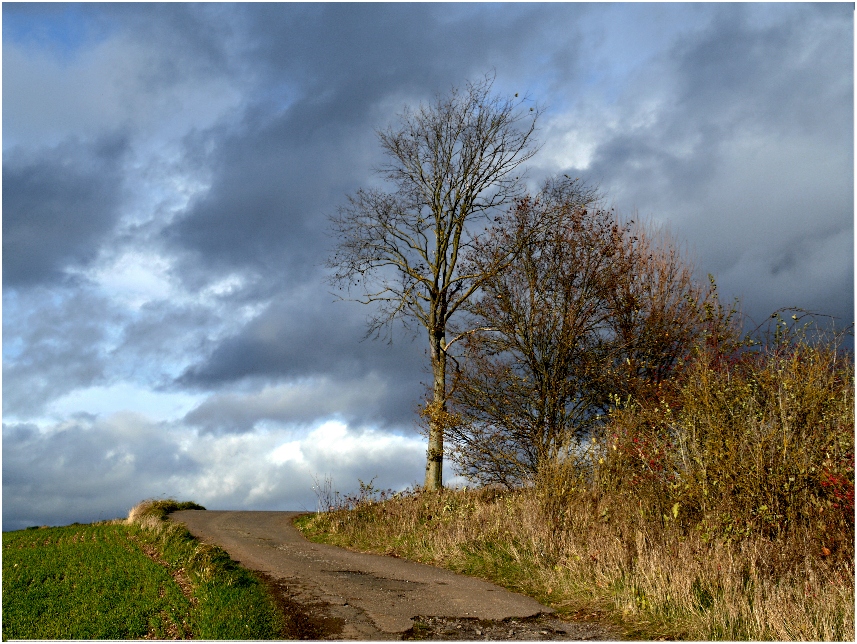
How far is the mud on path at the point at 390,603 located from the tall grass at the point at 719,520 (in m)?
0.52

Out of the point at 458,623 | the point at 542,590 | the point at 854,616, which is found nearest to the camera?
the point at 854,616

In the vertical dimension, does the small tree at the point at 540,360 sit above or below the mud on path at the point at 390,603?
above

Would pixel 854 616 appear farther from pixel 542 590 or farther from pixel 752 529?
pixel 542 590

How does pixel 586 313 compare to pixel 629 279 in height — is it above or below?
below

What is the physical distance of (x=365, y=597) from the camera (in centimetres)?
913

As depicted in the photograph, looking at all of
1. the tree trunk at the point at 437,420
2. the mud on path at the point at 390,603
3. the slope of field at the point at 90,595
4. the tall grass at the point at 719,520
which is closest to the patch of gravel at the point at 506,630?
the mud on path at the point at 390,603

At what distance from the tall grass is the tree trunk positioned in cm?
679

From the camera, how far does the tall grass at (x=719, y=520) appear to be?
753 centimetres

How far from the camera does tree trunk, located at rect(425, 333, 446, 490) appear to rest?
17.8 meters

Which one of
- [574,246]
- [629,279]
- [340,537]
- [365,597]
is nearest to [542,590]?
[365,597]

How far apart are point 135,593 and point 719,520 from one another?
7.88 meters

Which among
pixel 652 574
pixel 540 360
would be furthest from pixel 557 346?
pixel 652 574

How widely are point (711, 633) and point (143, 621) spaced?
6.42 metres

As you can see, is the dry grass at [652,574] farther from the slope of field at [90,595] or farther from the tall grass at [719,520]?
the slope of field at [90,595]
